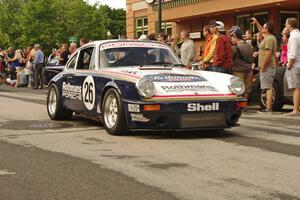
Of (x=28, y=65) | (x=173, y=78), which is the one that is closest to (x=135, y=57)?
(x=173, y=78)

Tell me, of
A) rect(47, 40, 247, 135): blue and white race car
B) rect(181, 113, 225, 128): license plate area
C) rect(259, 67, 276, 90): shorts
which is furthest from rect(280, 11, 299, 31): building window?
rect(181, 113, 225, 128): license plate area

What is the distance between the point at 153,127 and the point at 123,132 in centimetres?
57

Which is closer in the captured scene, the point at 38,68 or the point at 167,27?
the point at 38,68

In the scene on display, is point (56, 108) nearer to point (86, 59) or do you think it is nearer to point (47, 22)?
point (86, 59)

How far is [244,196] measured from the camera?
4672 millimetres

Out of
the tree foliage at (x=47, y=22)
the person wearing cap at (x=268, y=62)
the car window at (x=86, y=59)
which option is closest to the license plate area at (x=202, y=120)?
the car window at (x=86, y=59)

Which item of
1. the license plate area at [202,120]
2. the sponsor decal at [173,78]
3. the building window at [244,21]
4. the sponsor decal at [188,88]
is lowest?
the license plate area at [202,120]

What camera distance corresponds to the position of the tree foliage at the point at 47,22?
6706 centimetres

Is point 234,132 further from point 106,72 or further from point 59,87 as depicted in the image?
point 59,87

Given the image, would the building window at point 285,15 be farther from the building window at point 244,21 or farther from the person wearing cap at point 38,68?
the person wearing cap at point 38,68

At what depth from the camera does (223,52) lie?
11.1m

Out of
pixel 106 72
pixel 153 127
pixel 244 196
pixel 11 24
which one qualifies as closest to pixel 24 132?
pixel 106 72

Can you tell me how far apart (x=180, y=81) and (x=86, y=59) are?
224cm

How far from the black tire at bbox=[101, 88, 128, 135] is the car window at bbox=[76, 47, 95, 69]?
102 cm
